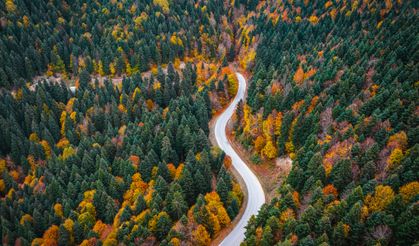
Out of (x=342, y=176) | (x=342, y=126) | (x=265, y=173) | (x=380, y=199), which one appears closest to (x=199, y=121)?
(x=265, y=173)

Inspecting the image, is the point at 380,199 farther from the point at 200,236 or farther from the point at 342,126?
the point at 200,236

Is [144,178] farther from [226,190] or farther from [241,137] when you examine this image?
[241,137]

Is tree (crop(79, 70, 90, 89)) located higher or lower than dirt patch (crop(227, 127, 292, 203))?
higher

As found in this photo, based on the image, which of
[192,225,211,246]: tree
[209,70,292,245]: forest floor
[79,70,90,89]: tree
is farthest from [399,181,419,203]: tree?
[79,70,90,89]: tree

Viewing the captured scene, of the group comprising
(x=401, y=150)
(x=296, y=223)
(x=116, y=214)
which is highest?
(x=401, y=150)

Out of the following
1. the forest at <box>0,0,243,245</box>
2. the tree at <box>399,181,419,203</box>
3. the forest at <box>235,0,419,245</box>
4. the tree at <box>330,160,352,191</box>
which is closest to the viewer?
the tree at <box>399,181,419,203</box>

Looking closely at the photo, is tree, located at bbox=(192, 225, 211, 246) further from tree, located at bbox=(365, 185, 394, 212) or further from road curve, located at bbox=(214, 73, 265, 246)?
tree, located at bbox=(365, 185, 394, 212)

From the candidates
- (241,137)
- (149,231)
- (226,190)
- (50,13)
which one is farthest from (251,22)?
(149,231)
